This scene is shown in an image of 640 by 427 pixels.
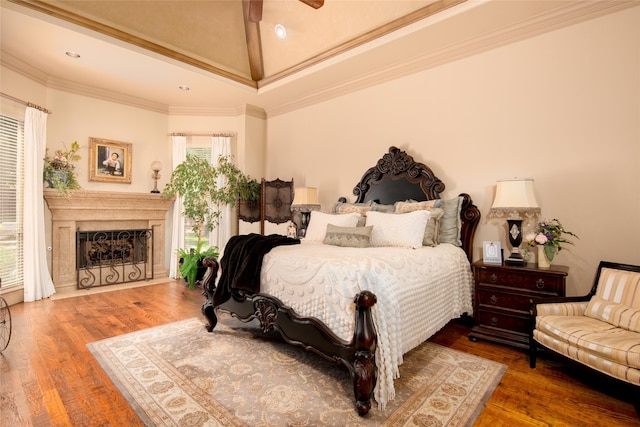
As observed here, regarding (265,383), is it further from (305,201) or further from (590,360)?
(305,201)

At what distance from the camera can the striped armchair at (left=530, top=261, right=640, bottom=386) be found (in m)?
1.85

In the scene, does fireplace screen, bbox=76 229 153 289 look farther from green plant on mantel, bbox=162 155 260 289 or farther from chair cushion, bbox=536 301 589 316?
chair cushion, bbox=536 301 589 316

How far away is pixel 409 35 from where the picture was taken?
3.41 m

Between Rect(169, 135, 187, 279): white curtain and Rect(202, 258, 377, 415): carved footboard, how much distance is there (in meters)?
3.04

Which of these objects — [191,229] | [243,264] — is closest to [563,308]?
[243,264]

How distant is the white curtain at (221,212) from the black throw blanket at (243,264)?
2771 millimetres

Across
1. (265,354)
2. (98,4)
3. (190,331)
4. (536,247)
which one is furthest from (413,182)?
(98,4)

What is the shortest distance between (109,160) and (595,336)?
6.18 m

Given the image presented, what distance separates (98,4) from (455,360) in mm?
5010

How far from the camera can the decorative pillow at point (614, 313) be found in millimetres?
2074

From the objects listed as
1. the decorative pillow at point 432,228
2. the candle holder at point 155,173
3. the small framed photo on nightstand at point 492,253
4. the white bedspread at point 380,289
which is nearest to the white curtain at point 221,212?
the candle holder at point 155,173

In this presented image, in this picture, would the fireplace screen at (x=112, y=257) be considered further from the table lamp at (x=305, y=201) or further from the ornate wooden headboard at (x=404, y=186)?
the ornate wooden headboard at (x=404, y=186)

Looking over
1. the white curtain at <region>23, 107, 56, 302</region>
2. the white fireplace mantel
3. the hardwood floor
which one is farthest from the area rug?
the white fireplace mantel

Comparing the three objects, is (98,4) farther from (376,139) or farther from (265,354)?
(265,354)
